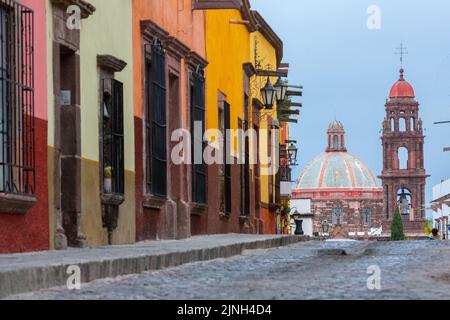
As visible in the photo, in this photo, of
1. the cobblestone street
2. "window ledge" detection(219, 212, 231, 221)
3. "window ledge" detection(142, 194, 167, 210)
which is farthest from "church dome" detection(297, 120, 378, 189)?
the cobblestone street

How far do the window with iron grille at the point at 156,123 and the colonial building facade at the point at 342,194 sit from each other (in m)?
132

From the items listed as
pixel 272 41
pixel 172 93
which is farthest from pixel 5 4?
pixel 272 41

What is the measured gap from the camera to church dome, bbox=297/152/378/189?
176625mm

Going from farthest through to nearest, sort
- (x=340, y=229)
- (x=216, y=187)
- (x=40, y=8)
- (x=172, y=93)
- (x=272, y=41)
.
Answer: (x=340, y=229) → (x=272, y=41) → (x=216, y=187) → (x=172, y=93) → (x=40, y=8)

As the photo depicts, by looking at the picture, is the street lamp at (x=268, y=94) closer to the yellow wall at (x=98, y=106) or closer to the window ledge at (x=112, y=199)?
the yellow wall at (x=98, y=106)

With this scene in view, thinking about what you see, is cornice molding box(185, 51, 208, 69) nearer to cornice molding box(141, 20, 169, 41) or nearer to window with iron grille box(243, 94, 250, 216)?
cornice molding box(141, 20, 169, 41)

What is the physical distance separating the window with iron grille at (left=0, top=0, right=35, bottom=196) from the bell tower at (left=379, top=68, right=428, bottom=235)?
12658cm

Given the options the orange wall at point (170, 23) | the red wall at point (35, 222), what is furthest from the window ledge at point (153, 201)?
the red wall at point (35, 222)

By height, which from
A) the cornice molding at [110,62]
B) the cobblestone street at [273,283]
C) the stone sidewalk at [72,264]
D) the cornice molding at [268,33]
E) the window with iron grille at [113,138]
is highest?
the cornice molding at [268,33]

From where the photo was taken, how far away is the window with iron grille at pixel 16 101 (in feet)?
42.3

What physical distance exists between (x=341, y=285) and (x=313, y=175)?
172321 millimetres

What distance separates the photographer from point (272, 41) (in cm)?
4097

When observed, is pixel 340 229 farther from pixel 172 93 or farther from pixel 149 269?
pixel 149 269
